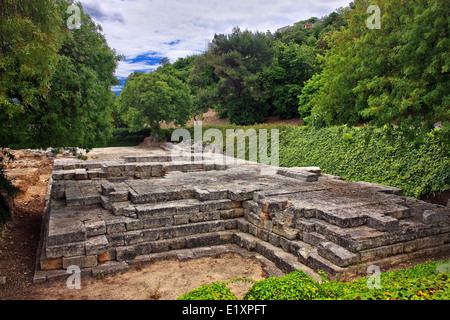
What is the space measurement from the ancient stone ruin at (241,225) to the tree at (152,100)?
18988 mm

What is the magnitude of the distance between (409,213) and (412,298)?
464 cm

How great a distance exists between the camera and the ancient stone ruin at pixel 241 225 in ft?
19.8

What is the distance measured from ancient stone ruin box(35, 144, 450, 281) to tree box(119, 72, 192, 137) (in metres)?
19.0

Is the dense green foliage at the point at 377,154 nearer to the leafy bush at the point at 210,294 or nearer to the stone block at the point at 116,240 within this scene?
the leafy bush at the point at 210,294

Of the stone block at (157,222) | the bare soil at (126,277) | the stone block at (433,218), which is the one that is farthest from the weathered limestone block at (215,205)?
the stone block at (433,218)

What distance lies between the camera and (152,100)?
2727 centimetres

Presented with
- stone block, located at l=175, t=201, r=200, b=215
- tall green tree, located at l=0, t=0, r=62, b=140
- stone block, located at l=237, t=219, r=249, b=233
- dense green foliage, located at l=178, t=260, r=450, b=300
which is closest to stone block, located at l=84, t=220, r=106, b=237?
stone block, located at l=175, t=201, r=200, b=215

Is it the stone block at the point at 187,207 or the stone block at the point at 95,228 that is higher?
the stone block at the point at 187,207

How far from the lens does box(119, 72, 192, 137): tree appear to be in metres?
27.7

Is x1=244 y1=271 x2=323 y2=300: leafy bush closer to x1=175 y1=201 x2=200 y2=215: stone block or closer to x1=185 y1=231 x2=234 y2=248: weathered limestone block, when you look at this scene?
x1=185 y1=231 x2=234 y2=248: weathered limestone block

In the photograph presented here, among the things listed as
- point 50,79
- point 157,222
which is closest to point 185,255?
point 157,222

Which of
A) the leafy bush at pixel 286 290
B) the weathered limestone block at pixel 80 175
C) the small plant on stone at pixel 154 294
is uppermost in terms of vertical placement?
the leafy bush at pixel 286 290

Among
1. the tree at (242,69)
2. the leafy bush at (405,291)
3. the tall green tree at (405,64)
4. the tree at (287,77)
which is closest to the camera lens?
the leafy bush at (405,291)

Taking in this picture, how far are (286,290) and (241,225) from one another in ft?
15.4
